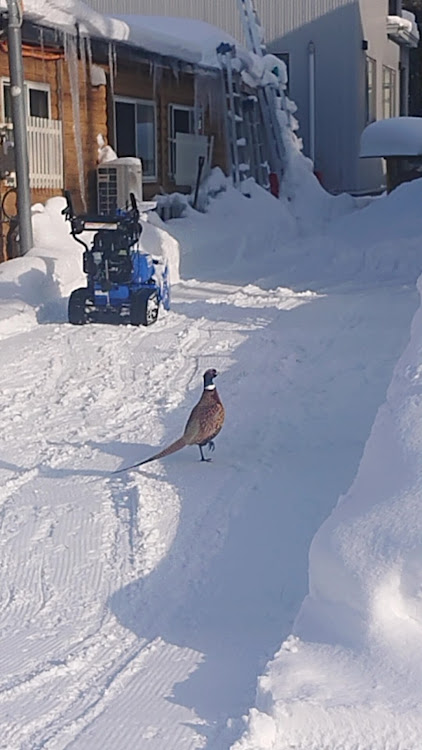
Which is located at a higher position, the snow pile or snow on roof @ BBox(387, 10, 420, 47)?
snow on roof @ BBox(387, 10, 420, 47)

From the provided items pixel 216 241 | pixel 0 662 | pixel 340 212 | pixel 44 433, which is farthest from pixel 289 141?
pixel 0 662

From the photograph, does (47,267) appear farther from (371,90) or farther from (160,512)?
(371,90)

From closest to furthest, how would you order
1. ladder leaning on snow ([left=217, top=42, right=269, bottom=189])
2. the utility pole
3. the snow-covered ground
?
the snow-covered ground
the utility pole
ladder leaning on snow ([left=217, top=42, right=269, bottom=189])

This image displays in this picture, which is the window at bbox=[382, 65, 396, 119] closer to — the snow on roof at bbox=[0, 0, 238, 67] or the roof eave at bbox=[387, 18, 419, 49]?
the roof eave at bbox=[387, 18, 419, 49]

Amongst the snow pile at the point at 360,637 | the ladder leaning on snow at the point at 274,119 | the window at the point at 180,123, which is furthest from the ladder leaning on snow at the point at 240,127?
the snow pile at the point at 360,637

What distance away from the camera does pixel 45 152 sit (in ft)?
43.5

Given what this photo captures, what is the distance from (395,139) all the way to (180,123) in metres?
3.24

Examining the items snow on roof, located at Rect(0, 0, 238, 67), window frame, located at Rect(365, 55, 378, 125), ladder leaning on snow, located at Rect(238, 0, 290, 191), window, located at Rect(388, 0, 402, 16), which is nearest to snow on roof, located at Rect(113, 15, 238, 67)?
snow on roof, located at Rect(0, 0, 238, 67)

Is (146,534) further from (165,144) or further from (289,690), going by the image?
(165,144)

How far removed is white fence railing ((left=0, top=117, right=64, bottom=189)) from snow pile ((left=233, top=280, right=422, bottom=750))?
971 cm

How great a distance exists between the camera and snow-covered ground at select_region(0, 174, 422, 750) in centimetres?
334

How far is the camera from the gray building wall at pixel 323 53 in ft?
72.1

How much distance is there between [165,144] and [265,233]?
2.03m

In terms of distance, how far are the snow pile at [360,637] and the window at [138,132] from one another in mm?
12168
